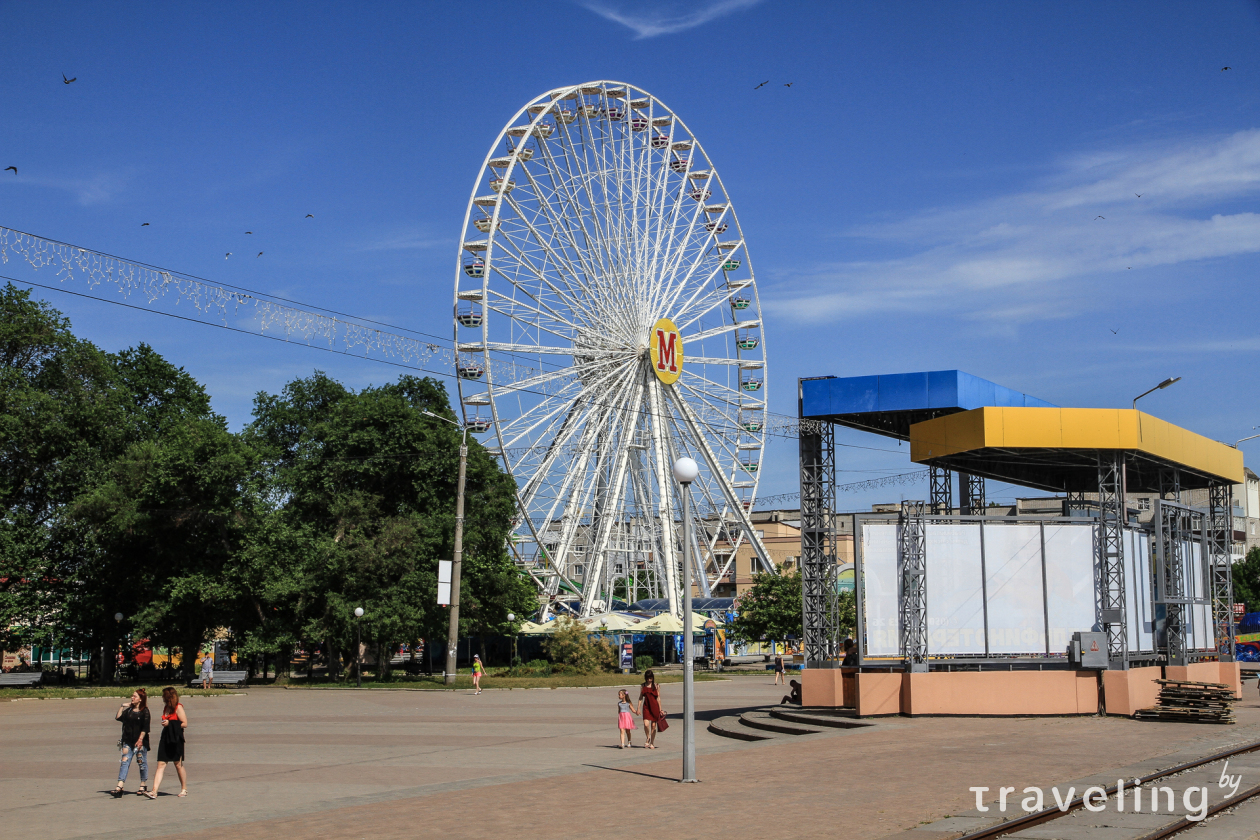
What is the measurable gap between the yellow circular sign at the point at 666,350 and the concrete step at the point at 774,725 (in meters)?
24.7

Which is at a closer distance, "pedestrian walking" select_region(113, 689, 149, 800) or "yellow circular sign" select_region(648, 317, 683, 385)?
"pedestrian walking" select_region(113, 689, 149, 800)

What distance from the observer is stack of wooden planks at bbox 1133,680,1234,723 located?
81.1ft

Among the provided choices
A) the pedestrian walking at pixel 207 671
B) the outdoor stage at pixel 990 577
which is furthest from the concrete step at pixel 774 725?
the pedestrian walking at pixel 207 671

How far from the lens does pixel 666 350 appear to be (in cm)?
5069

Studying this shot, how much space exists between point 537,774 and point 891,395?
15.1 m

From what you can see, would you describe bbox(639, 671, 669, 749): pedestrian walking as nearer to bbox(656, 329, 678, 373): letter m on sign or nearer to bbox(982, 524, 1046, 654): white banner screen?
bbox(982, 524, 1046, 654): white banner screen

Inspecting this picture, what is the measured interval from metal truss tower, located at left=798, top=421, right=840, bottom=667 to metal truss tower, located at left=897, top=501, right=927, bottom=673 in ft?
7.18

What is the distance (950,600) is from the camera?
27.0 metres

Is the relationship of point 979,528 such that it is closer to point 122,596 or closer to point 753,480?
point 753,480

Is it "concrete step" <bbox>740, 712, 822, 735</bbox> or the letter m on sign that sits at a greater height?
the letter m on sign

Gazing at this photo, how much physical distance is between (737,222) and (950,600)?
3453 centimetres

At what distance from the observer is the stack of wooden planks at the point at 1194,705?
81.1ft

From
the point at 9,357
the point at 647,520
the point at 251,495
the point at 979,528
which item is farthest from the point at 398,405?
the point at 979,528

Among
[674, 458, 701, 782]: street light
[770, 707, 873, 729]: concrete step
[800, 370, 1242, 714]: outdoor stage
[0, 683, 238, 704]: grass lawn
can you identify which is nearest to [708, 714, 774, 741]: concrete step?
[770, 707, 873, 729]: concrete step
